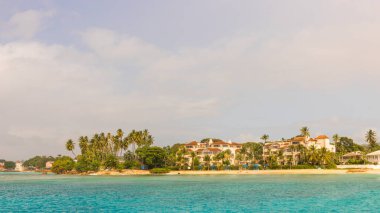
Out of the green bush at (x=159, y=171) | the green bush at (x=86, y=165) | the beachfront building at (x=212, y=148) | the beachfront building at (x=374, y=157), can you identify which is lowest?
the green bush at (x=159, y=171)

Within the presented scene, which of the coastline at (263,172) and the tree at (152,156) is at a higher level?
the tree at (152,156)

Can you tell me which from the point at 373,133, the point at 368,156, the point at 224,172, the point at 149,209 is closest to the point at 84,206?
the point at 149,209

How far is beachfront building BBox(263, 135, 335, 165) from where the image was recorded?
121000mm

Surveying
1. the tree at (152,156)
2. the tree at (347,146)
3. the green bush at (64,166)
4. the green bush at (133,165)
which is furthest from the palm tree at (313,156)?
the green bush at (64,166)

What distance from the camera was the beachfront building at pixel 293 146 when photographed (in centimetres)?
12100

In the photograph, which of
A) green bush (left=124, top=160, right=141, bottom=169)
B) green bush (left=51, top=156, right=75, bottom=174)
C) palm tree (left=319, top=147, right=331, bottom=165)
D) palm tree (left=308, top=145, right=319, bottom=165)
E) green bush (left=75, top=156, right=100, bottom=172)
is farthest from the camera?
green bush (left=51, top=156, right=75, bottom=174)

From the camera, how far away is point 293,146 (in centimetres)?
12031

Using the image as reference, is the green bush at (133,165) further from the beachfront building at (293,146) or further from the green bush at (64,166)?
the beachfront building at (293,146)

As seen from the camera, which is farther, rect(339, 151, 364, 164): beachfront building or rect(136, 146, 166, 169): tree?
rect(136, 146, 166, 169): tree

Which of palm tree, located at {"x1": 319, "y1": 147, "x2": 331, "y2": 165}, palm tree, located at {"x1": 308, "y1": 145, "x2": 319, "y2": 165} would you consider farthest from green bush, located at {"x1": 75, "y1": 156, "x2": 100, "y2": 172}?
palm tree, located at {"x1": 319, "y1": 147, "x2": 331, "y2": 165}

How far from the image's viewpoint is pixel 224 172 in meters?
114

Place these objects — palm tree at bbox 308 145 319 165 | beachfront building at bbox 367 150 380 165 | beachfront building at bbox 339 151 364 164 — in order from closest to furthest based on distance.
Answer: palm tree at bbox 308 145 319 165, beachfront building at bbox 367 150 380 165, beachfront building at bbox 339 151 364 164

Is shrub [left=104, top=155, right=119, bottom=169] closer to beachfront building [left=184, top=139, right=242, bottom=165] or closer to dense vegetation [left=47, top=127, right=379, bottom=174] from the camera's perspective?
dense vegetation [left=47, top=127, right=379, bottom=174]

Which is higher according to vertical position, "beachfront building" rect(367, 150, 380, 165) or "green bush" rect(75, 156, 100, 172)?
"beachfront building" rect(367, 150, 380, 165)
